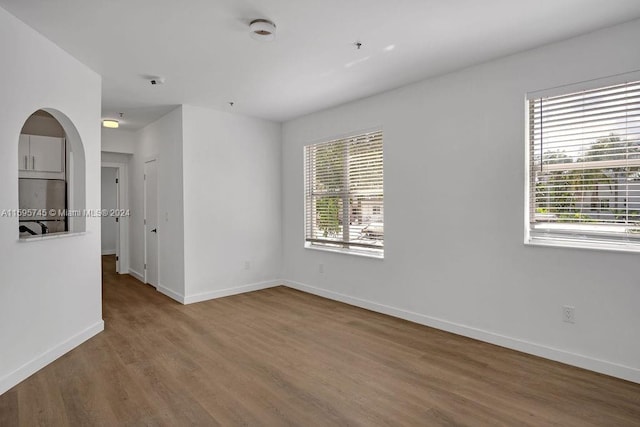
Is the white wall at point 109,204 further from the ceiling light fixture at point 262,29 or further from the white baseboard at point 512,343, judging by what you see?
the ceiling light fixture at point 262,29

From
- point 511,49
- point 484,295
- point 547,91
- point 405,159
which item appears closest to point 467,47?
point 511,49

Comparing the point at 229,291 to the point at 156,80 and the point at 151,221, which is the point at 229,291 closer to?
the point at 151,221

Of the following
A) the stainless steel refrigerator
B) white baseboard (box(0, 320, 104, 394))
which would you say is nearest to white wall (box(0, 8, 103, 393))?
white baseboard (box(0, 320, 104, 394))

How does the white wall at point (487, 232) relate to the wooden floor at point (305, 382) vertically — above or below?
above

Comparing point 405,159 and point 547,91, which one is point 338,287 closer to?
point 405,159

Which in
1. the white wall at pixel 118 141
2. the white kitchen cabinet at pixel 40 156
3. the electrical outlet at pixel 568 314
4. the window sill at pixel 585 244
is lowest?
the electrical outlet at pixel 568 314

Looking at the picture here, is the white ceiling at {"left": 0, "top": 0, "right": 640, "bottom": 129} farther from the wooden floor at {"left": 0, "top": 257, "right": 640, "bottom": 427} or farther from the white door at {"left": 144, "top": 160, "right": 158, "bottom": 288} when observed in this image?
the wooden floor at {"left": 0, "top": 257, "right": 640, "bottom": 427}

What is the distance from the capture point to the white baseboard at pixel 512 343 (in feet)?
9.26

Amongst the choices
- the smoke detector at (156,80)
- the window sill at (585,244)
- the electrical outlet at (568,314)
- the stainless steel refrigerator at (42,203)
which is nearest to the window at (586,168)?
the window sill at (585,244)

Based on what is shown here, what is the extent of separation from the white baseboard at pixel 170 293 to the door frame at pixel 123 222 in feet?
6.37


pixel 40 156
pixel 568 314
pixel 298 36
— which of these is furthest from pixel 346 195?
pixel 40 156

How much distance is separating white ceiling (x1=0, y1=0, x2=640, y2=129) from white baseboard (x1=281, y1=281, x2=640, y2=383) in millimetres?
2625

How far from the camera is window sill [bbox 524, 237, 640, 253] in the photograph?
281cm

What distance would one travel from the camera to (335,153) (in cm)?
523
